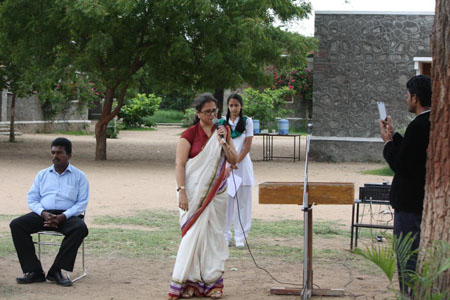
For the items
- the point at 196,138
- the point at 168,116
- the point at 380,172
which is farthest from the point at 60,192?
the point at 168,116

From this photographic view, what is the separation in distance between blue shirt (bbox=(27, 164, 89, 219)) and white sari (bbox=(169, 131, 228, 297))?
124cm

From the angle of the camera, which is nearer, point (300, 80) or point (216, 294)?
point (216, 294)

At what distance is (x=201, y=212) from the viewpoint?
628cm

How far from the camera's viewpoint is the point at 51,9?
61.5ft

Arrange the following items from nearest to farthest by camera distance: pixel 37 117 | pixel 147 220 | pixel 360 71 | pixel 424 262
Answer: pixel 424 262 < pixel 147 220 < pixel 360 71 < pixel 37 117

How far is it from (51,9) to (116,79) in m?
2.65

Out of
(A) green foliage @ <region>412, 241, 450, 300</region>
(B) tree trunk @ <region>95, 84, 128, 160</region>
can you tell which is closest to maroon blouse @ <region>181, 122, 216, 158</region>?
(A) green foliage @ <region>412, 241, 450, 300</region>

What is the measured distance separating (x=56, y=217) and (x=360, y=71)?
16771 mm

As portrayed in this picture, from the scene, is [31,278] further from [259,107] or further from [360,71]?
[259,107]

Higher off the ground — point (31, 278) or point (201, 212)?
point (201, 212)

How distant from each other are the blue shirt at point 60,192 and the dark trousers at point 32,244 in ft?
0.47

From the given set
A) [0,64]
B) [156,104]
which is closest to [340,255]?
[0,64]

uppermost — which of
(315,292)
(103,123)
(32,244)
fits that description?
(103,123)

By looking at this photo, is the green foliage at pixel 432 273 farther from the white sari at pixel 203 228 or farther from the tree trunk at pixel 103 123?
the tree trunk at pixel 103 123
